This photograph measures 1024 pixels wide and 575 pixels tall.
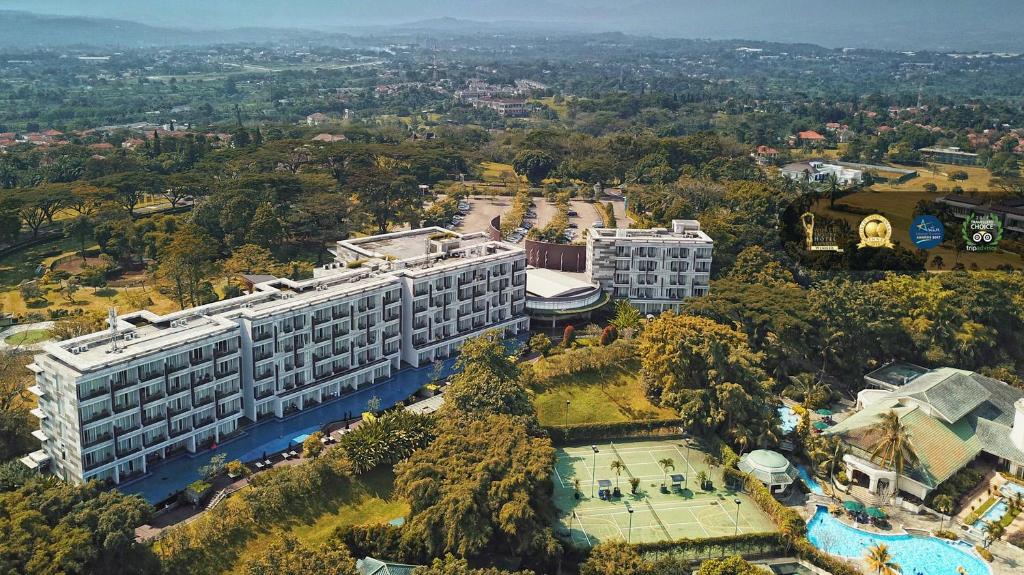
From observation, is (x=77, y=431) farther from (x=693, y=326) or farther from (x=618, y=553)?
(x=693, y=326)

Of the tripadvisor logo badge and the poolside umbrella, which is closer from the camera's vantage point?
the poolside umbrella

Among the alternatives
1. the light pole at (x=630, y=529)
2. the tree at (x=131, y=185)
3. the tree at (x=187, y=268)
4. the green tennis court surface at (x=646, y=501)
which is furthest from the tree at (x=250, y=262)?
the light pole at (x=630, y=529)

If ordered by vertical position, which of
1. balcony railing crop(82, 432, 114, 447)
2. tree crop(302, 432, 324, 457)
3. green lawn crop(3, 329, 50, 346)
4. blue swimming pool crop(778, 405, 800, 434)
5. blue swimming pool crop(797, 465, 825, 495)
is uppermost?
balcony railing crop(82, 432, 114, 447)

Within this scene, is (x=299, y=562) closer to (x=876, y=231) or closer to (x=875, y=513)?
(x=875, y=513)

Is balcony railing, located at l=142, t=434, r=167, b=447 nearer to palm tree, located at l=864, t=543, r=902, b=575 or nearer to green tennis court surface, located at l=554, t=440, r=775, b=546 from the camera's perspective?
green tennis court surface, located at l=554, t=440, r=775, b=546

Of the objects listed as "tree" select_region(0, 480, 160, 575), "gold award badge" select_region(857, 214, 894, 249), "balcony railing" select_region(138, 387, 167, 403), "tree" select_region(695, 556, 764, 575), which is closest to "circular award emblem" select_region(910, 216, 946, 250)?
"gold award badge" select_region(857, 214, 894, 249)

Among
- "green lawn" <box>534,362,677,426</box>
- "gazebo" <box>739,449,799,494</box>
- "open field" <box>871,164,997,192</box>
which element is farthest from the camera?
"open field" <box>871,164,997,192</box>

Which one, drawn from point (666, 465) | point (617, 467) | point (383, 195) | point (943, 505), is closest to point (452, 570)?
point (617, 467)
